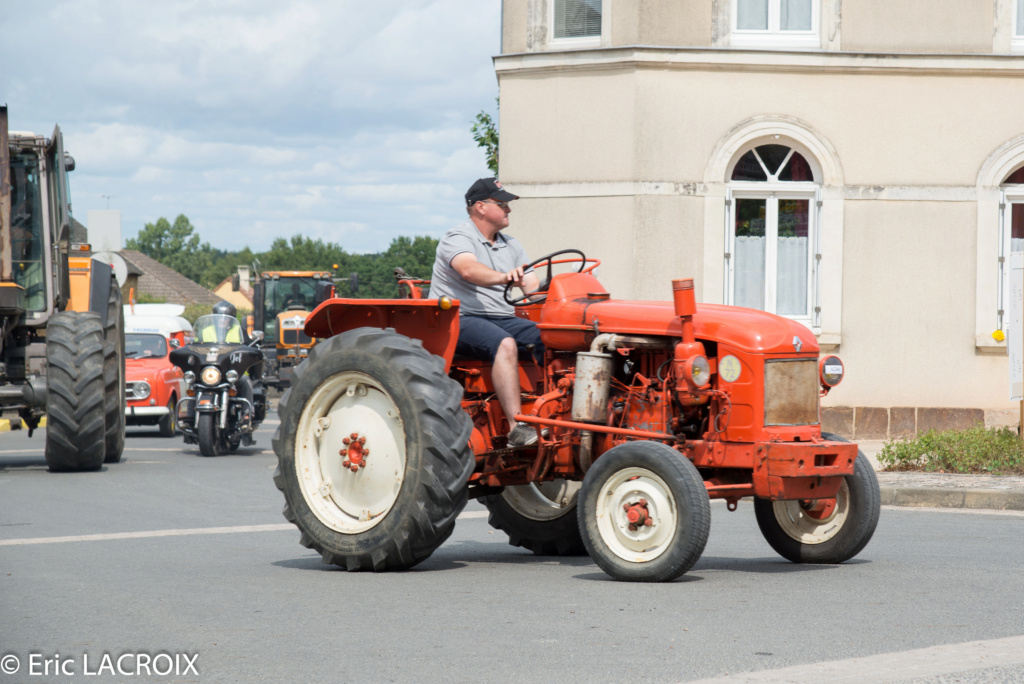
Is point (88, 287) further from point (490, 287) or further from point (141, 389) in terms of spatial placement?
point (490, 287)

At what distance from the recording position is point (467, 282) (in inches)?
320

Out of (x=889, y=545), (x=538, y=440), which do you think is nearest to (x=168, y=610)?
(x=538, y=440)

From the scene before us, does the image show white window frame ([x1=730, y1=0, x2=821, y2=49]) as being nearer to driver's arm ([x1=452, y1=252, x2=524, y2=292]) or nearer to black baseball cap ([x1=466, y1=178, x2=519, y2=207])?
black baseball cap ([x1=466, y1=178, x2=519, y2=207])

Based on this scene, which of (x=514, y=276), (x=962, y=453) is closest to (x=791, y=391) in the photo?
(x=514, y=276)

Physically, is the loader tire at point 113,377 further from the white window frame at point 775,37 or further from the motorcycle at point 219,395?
the white window frame at point 775,37

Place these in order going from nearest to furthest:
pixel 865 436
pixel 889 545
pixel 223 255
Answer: pixel 889 545
pixel 865 436
pixel 223 255

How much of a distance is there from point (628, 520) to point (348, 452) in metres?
1.82

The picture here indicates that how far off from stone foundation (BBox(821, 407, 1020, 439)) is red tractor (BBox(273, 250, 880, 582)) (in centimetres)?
1065

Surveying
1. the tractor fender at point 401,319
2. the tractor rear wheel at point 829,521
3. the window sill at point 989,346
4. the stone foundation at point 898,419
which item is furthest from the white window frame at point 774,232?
the tractor rear wheel at point 829,521

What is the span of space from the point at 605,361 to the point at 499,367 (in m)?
0.68

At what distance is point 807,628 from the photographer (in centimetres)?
578

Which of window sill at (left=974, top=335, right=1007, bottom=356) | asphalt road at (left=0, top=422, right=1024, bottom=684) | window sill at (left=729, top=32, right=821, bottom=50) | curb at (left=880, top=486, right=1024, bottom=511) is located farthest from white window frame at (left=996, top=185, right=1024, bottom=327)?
asphalt road at (left=0, top=422, right=1024, bottom=684)

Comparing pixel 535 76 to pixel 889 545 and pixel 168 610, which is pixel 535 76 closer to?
pixel 889 545

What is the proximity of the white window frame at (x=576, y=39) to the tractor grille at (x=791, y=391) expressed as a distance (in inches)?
463
